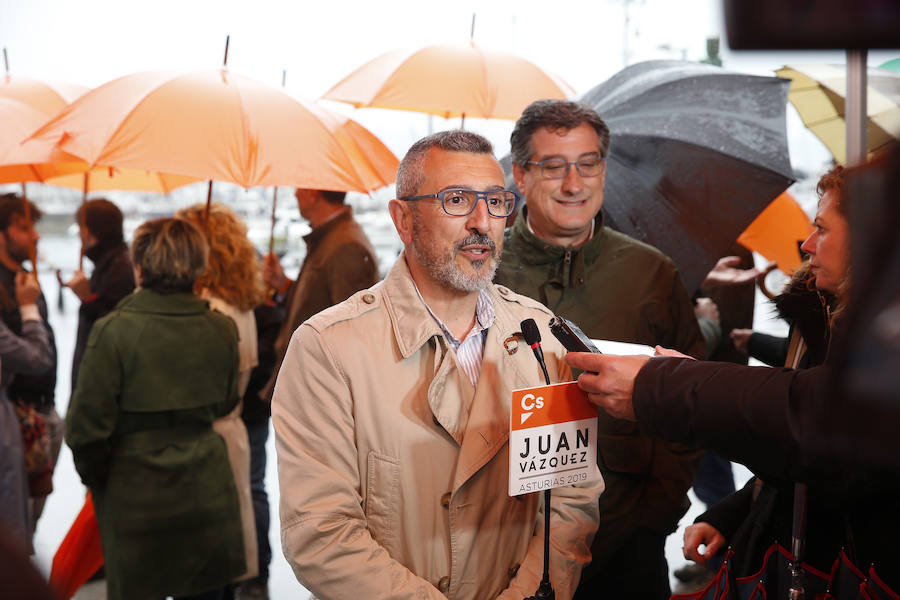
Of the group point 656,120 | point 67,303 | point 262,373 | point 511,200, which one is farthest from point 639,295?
point 67,303

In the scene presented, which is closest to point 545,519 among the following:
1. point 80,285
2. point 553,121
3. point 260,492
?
point 553,121

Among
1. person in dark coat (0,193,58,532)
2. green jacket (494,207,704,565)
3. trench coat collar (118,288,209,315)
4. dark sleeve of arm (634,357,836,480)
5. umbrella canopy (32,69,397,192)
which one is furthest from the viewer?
person in dark coat (0,193,58,532)

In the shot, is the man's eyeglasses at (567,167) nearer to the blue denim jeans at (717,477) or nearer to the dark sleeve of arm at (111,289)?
the dark sleeve of arm at (111,289)

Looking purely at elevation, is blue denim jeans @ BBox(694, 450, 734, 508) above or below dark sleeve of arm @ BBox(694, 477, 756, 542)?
below

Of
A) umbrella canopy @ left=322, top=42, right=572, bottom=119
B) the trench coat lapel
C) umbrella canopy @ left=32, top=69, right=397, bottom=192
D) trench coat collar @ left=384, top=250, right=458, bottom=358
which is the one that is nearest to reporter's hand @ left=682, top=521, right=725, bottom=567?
the trench coat lapel

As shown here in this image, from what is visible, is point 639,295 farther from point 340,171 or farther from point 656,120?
point 340,171

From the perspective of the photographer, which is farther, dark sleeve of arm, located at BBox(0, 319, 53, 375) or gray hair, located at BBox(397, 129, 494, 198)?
dark sleeve of arm, located at BBox(0, 319, 53, 375)

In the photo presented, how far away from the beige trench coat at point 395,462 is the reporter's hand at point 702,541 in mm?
451

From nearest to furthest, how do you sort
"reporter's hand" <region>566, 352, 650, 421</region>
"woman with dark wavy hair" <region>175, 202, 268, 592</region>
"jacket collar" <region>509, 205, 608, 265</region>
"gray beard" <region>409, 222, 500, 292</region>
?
"reporter's hand" <region>566, 352, 650, 421</region>
"gray beard" <region>409, 222, 500, 292</region>
"jacket collar" <region>509, 205, 608, 265</region>
"woman with dark wavy hair" <region>175, 202, 268, 592</region>

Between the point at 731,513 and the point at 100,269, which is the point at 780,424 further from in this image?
the point at 100,269

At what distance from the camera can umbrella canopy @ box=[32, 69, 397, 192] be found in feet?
9.66

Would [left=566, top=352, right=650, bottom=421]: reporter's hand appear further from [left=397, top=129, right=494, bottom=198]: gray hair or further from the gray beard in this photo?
[left=397, top=129, right=494, bottom=198]: gray hair

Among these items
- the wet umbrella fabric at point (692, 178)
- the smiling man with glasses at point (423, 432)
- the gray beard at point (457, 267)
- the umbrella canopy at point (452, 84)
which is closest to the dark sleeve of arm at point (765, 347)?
the wet umbrella fabric at point (692, 178)

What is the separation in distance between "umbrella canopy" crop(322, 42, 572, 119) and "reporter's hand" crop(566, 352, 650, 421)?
2149 millimetres
